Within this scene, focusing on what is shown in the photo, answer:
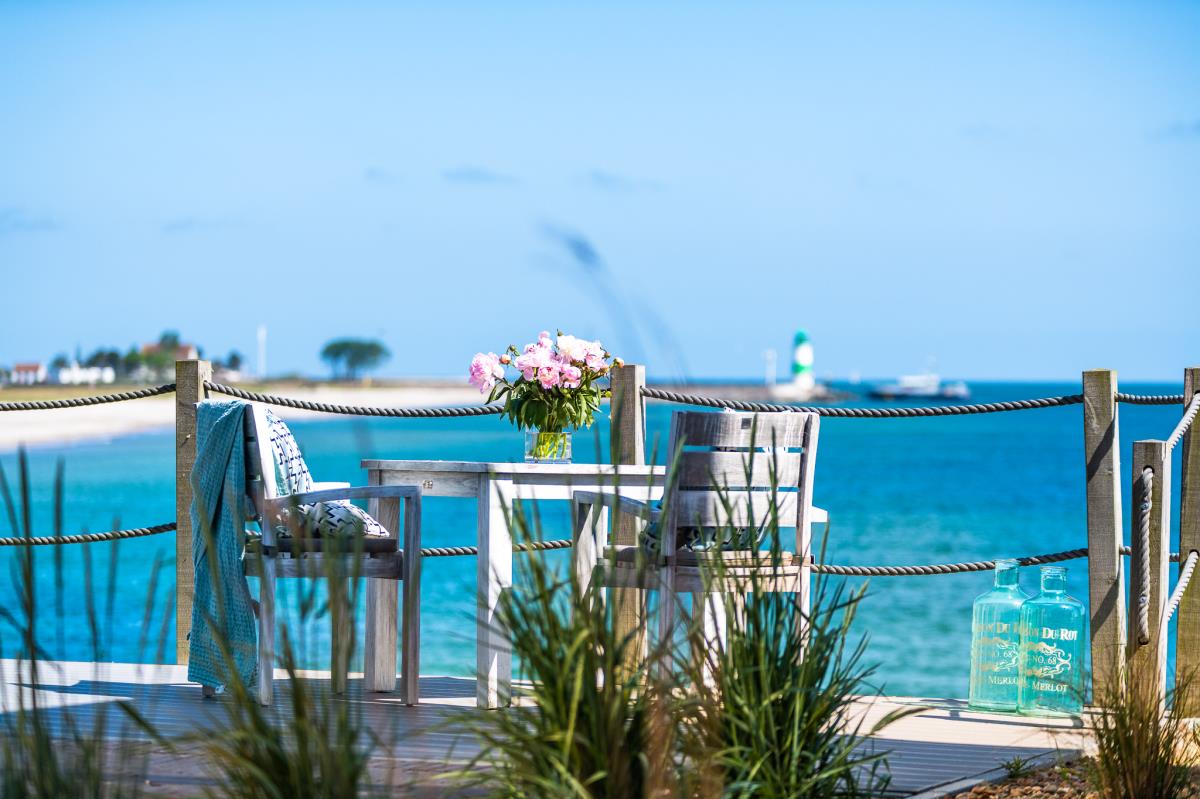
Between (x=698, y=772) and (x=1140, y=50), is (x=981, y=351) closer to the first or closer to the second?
(x=698, y=772)

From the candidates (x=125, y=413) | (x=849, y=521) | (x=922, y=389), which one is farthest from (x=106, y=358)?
(x=922, y=389)

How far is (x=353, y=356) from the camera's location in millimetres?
59719

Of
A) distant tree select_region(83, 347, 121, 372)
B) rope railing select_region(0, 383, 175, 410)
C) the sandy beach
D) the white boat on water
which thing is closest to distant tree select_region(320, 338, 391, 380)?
the sandy beach

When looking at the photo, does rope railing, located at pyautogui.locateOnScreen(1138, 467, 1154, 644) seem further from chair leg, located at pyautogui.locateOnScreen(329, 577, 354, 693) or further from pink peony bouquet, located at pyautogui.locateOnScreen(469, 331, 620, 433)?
chair leg, located at pyautogui.locateOnScreen(329, 577, 354, 693)

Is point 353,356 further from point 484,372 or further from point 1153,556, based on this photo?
point 1153,556

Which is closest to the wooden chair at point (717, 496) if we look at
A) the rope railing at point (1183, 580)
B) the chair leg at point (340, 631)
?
the rope railing at point (1183, 580)

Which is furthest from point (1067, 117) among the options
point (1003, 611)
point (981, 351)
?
point (1003, 611)

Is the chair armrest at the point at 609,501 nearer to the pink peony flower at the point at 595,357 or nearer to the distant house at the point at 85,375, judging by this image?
the pink peony flower at the point at 595,357

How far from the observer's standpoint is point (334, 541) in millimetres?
1870

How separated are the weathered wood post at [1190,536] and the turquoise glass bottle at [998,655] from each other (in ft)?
1.66

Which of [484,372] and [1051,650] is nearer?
[1051,650]

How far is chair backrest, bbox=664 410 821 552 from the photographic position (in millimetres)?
3475

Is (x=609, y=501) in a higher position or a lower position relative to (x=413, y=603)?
higher

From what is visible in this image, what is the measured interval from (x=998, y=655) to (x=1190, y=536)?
0.73 meters
